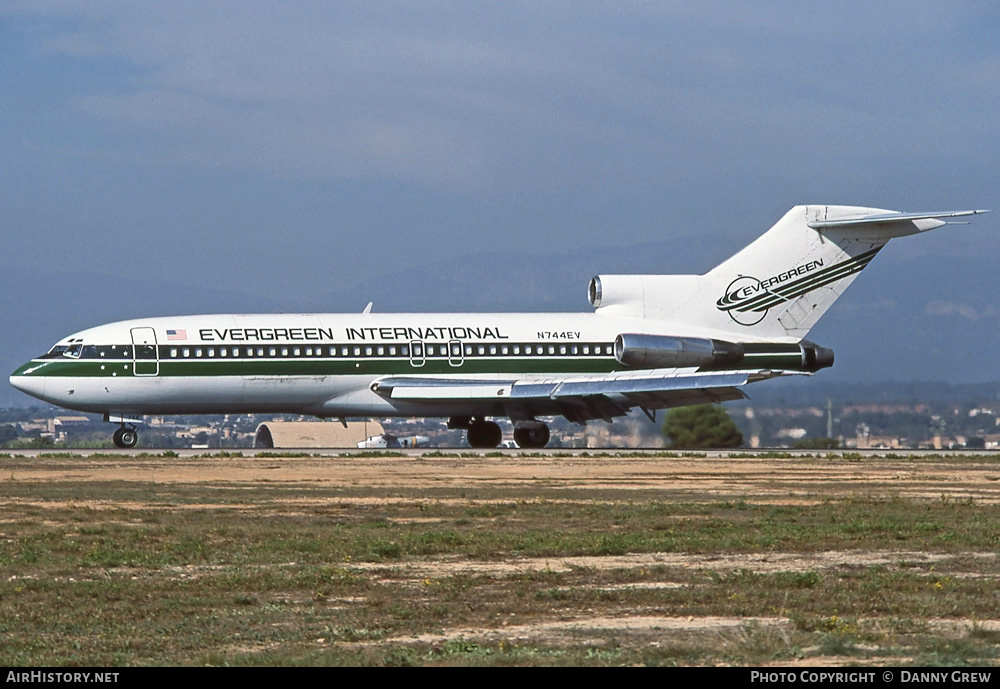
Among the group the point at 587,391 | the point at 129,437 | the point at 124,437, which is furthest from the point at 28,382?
the point at 587,391

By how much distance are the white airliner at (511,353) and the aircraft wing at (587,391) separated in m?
0.06

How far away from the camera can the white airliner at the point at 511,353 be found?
44.1m

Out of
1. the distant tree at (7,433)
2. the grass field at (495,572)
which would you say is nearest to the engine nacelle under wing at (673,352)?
the grass field at (495,572)

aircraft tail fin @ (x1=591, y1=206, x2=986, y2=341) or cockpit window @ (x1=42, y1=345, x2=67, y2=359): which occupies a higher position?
aircraft tail fin @ (x1=591, y1=206, x2=986, y2=341)

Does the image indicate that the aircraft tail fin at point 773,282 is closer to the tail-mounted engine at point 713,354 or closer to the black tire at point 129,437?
the tail-mounted engine at point 713,354

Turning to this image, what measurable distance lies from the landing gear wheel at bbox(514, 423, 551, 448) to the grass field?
15739mm

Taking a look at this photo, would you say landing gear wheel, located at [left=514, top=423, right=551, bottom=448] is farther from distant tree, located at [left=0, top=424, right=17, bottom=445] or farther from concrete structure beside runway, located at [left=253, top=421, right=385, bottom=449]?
distant tree, located at [left=0, top=424, right=17, bottom=445]

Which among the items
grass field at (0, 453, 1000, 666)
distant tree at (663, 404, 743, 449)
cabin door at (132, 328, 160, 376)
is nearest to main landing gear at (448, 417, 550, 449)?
distant tree at (663, 404, 743, 449)

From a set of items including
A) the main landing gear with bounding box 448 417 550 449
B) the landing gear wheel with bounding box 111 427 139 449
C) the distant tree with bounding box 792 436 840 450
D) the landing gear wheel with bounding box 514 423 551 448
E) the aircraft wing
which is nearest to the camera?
the aircraft wing

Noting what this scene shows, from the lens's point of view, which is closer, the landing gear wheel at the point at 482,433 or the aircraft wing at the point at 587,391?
the aircraft wing at the point at 587,391

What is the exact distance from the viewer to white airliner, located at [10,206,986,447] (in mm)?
44094
